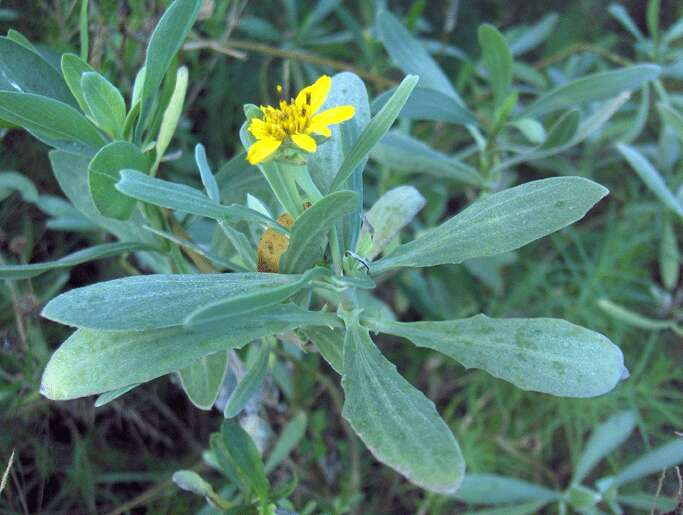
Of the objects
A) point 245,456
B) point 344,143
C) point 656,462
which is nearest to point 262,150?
point 344,143

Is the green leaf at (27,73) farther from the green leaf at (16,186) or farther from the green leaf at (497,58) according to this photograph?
the green leaf at (497,58)

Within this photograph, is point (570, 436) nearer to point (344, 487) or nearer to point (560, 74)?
point (344, 487)

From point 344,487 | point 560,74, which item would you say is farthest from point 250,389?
point 560,74

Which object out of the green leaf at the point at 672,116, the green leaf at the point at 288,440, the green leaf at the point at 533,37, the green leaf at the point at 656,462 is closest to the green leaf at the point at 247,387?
the green leaf at the point at 288,440

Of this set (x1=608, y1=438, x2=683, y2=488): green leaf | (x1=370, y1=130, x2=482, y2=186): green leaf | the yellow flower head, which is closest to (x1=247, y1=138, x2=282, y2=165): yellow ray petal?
the yellow flower head

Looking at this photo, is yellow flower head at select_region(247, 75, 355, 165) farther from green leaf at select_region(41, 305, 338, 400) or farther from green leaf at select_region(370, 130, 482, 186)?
green leaf at select_region(370, 130, 482, 186)
